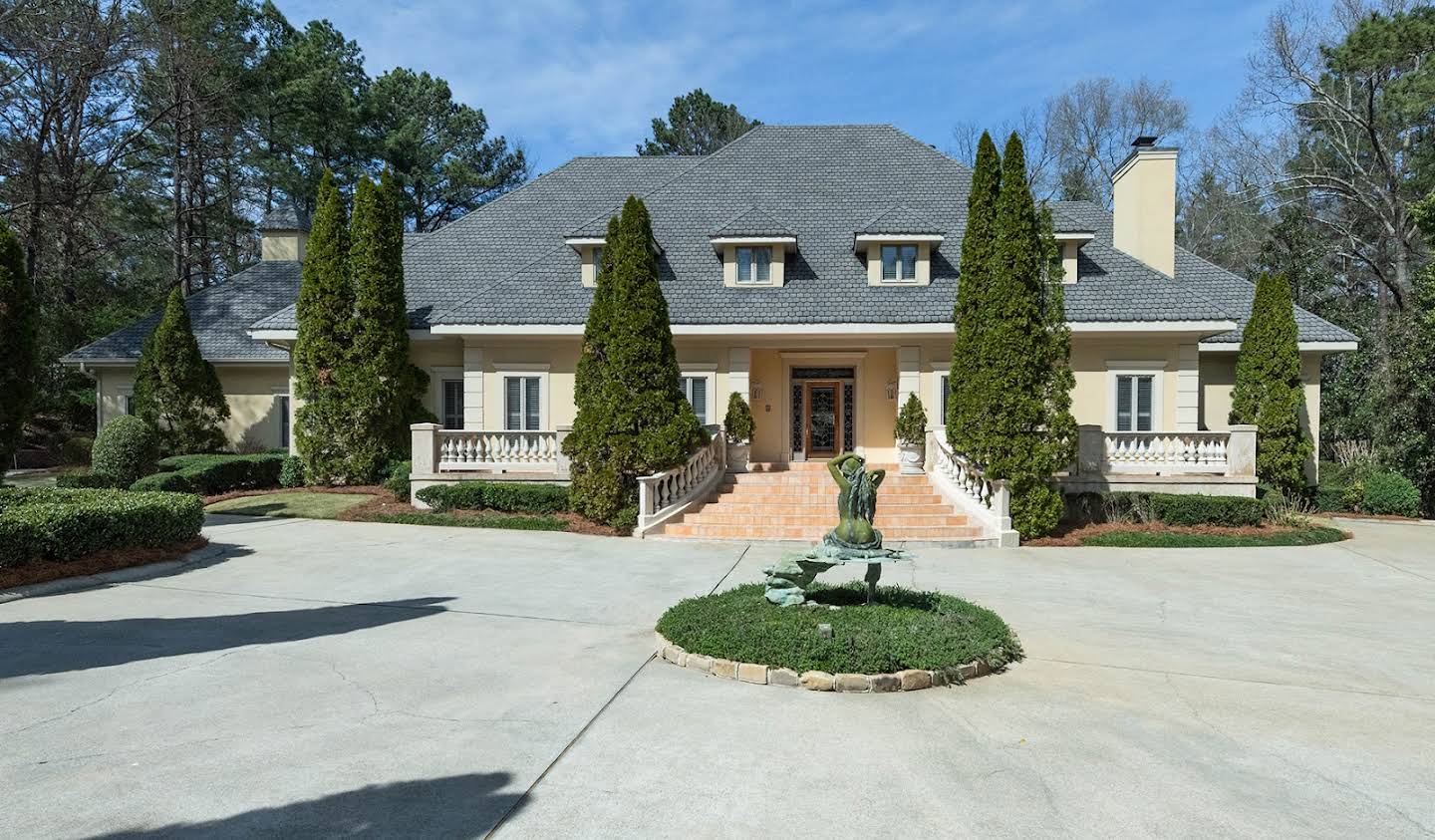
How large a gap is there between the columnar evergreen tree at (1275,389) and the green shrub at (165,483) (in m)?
24.6

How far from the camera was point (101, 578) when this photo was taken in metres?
9.16

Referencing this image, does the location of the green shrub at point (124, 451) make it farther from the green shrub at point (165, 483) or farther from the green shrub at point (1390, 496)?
the green shrub at point (1390, 496)

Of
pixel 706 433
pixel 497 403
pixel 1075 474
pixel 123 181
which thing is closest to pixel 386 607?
pixel 706 433

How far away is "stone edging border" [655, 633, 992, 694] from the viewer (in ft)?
18.4

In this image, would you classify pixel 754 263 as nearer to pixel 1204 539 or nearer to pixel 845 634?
pixel 1204 539

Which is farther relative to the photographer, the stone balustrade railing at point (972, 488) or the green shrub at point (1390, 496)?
the green shrub at point (1390, 496)

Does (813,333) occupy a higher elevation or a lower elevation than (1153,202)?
lower

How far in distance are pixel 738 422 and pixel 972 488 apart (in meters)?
5.72

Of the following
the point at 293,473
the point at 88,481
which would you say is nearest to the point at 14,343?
the point at 88,481

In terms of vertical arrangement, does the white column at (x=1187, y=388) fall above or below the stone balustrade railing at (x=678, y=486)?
above

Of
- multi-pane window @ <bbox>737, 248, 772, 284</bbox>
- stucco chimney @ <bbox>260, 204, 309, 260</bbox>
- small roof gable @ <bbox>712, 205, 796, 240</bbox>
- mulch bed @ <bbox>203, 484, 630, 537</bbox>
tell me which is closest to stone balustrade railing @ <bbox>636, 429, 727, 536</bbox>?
mulch bed @ <bbox>203, 484, 630, 537</bbox>

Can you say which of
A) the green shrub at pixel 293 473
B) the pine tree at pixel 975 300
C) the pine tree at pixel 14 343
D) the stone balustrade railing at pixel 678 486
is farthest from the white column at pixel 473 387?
the pine tree at pixel 975 300

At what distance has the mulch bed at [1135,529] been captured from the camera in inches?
519

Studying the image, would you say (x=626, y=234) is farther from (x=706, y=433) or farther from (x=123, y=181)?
(x=123, y=181)
